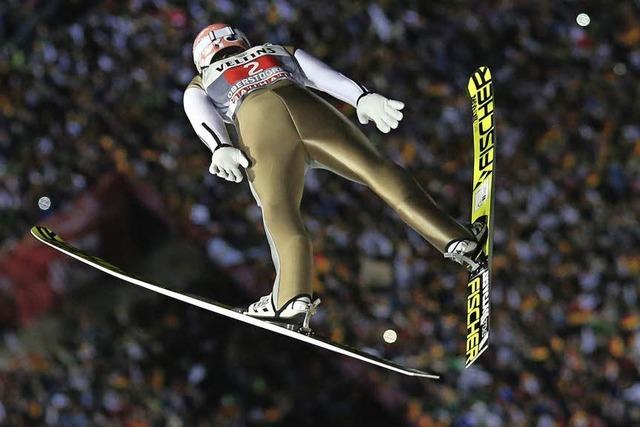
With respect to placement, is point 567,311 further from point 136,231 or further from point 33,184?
point 33,184

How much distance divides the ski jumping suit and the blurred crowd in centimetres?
347

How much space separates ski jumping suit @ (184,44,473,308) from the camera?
6617 mm

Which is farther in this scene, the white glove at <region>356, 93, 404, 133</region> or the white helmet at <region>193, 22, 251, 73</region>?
the white helmet at <region>193, 22, 251, 73</region>

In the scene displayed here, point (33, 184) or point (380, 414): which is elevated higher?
point (33, 184)

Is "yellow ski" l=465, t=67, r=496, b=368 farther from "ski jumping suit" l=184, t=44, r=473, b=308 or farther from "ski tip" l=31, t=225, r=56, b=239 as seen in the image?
"ski tip" l=31, t=225, r=56, b=239

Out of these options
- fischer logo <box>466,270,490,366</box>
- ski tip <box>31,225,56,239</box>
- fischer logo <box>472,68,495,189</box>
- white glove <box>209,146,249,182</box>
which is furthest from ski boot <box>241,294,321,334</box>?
ski tip <box>31,225,56,239</box>

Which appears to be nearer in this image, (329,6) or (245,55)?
(245,55)

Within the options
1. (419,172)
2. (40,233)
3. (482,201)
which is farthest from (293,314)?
(419,172)

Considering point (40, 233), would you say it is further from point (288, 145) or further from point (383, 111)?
point (383, 111)

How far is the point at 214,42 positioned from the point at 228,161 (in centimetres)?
76

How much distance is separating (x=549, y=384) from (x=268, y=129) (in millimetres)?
4374

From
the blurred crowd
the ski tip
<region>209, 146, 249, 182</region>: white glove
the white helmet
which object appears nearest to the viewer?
<region>209, 146, 249, 182</region>: white glove

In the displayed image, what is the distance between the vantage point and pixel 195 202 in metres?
10.9

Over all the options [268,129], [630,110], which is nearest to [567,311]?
[630,110]
